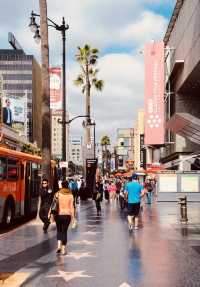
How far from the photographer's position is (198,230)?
2038 centimetres

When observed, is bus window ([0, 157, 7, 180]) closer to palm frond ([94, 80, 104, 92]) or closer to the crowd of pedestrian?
the crowd of pedestrian

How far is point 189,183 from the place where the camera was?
1684 inches

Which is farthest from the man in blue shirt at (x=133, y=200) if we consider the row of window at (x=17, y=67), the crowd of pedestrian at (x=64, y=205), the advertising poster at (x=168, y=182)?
the row of window at (x=17, y=67)

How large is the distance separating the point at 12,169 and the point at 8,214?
5.68ft

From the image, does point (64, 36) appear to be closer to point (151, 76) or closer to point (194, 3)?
point (194, 3)

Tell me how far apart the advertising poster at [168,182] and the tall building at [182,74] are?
6235mm

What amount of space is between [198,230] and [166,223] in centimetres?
347

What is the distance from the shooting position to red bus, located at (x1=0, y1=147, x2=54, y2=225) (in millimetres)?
20969

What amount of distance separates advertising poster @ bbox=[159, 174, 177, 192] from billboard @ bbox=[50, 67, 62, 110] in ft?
52.3

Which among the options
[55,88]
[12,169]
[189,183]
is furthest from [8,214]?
[189,183]

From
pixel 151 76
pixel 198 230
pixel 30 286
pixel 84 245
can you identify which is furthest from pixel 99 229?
pixel 151 76

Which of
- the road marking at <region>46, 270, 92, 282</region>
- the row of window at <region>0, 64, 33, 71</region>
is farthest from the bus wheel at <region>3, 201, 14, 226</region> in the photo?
the row of window at <region>0, 64, 33, 71</region>

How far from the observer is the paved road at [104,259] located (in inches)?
399

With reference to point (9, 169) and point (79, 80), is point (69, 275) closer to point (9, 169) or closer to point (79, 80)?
point (9, 169)
